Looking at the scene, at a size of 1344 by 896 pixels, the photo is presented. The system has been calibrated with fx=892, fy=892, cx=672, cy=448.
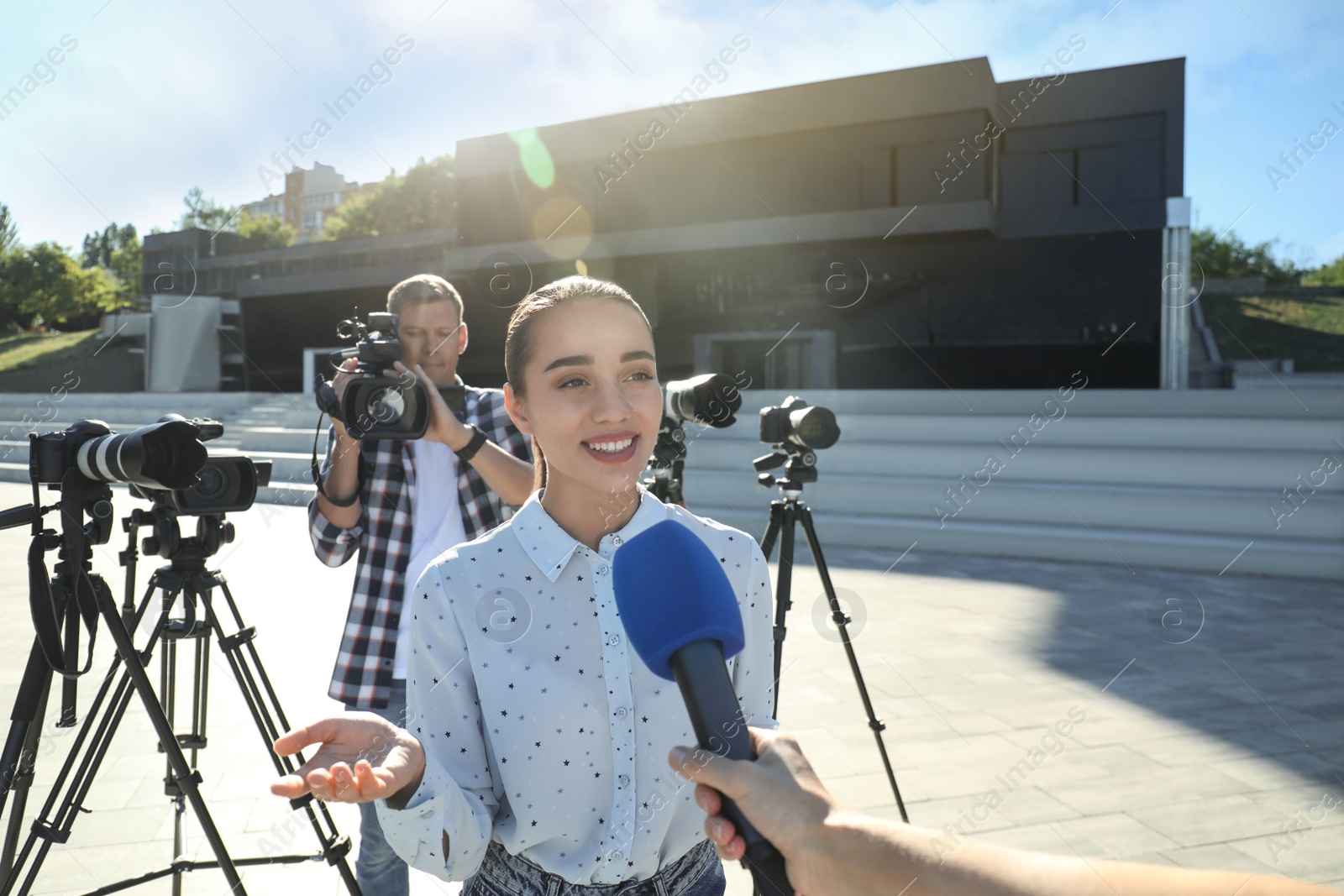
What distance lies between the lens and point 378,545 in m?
2.41

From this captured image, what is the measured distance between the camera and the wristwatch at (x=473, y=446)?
2.36m

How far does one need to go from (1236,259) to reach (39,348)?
5111 centimetres

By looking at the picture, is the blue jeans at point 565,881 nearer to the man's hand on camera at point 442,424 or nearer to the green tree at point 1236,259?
the man's hand on camera at point 442,424

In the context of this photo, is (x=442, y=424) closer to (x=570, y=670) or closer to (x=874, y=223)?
(x=570, y=670)

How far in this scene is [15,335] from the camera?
33344mm

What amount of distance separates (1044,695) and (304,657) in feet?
13.7

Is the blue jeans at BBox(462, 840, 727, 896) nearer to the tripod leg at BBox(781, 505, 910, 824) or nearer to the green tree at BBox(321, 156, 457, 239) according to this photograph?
the tripod leg at BBox(781, 505, 910, 824)

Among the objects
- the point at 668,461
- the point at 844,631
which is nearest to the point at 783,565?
the point at 844,631

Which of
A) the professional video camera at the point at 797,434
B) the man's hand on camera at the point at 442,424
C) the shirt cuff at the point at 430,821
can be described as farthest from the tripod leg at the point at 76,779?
the professional video camera at the point at 797,434

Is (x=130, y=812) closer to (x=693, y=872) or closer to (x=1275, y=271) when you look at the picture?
(x=693, y=872)

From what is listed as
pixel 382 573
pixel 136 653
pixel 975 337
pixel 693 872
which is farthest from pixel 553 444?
pixel 975 337

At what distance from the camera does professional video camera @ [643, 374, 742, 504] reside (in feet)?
9.00

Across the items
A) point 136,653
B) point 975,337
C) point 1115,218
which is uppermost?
point 1115,218

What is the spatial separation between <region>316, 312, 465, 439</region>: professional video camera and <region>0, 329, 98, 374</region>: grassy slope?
34087 mm
